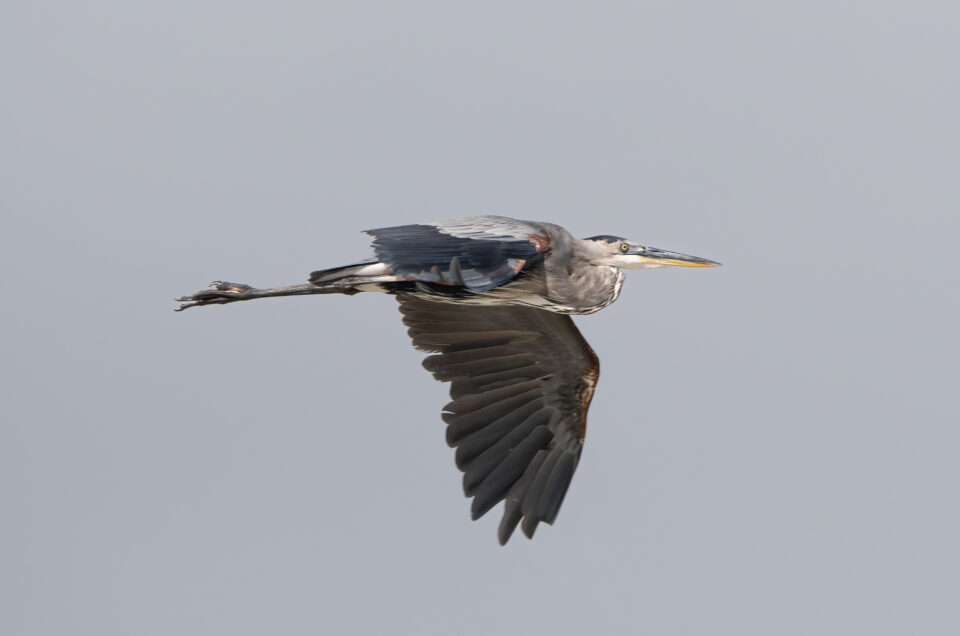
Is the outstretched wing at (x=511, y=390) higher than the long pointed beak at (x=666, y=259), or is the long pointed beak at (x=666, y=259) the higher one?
the long pointed beak at (x=666, y=259)

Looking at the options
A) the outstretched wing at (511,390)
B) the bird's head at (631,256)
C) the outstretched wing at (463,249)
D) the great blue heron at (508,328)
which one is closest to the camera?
the outstretched wing at (463,249)

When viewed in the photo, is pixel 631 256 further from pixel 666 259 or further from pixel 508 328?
pixel 508 328

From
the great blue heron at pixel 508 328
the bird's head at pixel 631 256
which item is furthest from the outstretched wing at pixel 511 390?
the bird's head at pixel 631 256

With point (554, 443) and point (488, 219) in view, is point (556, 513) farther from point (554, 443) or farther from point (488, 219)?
point (488, 219)

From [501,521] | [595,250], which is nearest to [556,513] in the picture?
[501,521]

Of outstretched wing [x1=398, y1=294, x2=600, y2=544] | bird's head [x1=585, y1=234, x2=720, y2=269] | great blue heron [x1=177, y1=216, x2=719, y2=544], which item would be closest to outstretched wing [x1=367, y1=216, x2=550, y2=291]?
great blue heron [x1=177, y1=216, x2=719, y2=544]

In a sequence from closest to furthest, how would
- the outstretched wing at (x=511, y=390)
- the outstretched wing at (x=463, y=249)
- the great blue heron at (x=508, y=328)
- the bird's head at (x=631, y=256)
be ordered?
1. the outstretched wing at (x=463, y=249)
2. the great blue heron at (x=508, y=328)
3. the bird's head at (x=631, y=256)
4. the outstretched wing at (x=511, y=390)

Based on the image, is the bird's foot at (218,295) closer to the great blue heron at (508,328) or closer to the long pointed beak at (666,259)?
the great blue heron at (508,328)

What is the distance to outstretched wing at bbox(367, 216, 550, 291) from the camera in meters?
7.78

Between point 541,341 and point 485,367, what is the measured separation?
0.45m

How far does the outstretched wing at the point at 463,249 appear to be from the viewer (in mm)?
7781

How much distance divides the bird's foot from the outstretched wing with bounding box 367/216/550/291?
4.38ft

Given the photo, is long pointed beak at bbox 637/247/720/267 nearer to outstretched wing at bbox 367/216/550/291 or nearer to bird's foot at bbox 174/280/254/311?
outstretched wing at bbox 367/216/550/291

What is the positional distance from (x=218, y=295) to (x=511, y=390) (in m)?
2.27
